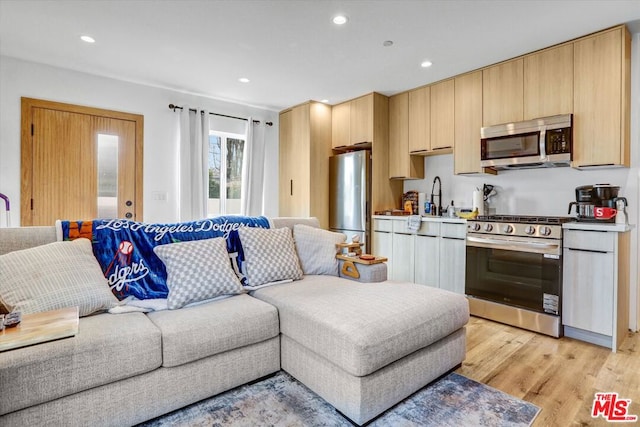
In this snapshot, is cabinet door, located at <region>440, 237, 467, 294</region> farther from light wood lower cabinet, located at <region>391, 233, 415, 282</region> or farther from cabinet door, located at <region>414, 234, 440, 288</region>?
light wood lower cabinet, located at <region>391, 233, 415, 282</region>

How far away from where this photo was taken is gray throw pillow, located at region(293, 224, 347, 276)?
270 centimetres

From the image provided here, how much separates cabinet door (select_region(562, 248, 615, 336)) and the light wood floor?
176 mm

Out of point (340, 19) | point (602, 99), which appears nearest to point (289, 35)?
point (340, 19)

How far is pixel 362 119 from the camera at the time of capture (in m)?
4.36

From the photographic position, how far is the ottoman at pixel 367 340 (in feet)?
5.07

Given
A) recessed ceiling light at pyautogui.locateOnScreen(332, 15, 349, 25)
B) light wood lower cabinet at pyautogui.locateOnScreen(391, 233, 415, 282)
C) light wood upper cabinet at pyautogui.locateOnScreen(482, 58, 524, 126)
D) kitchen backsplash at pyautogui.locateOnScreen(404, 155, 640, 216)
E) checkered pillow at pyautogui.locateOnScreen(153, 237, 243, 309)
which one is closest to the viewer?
checkered pillow at pyautogui.locateOnScreen(153, 237, 243, 309)

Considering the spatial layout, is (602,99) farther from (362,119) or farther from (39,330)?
(39,330)

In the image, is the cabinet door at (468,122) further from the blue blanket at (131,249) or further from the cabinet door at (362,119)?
the blue blanket at (131,249)

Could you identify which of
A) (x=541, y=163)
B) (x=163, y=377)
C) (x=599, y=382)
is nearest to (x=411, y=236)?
(x=541, y=163)

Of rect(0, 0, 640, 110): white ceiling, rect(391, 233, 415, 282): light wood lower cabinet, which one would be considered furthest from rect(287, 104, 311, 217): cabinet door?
rect(391, 233, 415, 282): light wood lower cabinet

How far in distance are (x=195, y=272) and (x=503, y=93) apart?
3224 mm

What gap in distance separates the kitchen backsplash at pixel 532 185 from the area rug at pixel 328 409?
6.98 feet

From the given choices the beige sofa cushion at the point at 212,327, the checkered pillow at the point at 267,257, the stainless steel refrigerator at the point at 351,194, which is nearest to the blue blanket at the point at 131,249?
the checkered pillow at the point at 267,257

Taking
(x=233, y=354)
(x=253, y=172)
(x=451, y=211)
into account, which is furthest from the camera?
(x=253, y=172)
